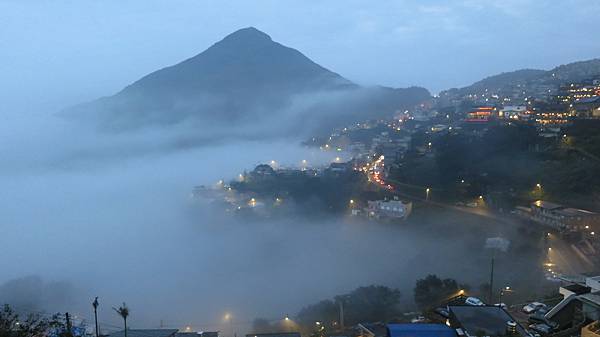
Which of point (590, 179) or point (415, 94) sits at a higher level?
point (415, 94)

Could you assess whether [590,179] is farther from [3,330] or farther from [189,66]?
[189,66]

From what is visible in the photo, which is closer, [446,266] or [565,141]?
[446,266]

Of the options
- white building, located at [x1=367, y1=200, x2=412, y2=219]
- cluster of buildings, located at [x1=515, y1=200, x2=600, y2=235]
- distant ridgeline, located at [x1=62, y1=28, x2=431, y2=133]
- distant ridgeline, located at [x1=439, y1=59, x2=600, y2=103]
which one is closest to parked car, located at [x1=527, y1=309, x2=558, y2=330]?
cluster of buildings, located at [x1=515, y1=200, x2=600, y2=235]

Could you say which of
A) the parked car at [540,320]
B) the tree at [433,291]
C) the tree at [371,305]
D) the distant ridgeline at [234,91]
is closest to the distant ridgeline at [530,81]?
the distant ridgeline at [234,91]

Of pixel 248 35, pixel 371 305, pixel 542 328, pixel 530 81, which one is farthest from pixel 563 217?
pixel 248 35

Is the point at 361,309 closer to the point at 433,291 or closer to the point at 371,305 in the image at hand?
the point at 371,305

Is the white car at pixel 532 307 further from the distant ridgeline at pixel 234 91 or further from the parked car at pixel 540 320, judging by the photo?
the distant ridgeline at pixel 234 91

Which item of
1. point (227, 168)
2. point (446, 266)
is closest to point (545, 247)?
point (446, 266)
